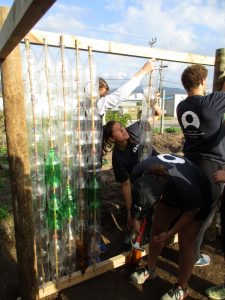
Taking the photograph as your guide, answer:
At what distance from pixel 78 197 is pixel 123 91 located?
3.12 feet

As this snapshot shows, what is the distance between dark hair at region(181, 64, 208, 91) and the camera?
226 centimetres

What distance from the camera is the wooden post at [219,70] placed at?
2.90 metres

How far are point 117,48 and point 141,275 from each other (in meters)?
2.00

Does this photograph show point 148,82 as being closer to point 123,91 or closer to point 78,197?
point 123,91

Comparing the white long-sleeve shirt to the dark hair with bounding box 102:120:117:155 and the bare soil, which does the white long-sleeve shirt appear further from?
the bare soil

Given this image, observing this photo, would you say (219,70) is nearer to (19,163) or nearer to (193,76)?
(193,76)

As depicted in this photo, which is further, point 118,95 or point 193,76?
point 118,95

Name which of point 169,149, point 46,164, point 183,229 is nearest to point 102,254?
point 183,229

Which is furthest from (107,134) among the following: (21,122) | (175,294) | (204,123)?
(175,294)

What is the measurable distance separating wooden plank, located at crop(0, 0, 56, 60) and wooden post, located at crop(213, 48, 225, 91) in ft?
6.99

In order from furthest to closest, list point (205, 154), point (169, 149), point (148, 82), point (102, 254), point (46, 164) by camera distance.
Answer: point (169, 149) < point (102, 254) < point (148, 82) < point (205, 154) < point (46, 164)

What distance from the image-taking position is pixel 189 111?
7.55 ft

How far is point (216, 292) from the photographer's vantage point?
2.45 metres

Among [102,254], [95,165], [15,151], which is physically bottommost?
[102,254]
